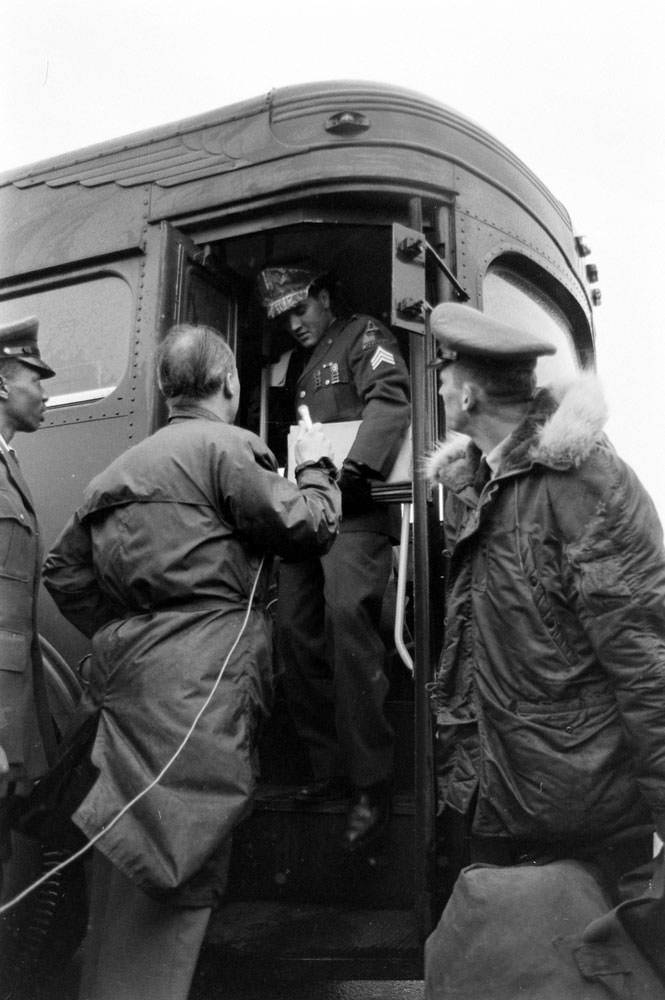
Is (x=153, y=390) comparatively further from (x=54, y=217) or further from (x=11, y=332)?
(x=54, y=217)

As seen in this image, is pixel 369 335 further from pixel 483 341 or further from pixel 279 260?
pixel 483 341

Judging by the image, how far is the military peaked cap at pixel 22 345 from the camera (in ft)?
9.43

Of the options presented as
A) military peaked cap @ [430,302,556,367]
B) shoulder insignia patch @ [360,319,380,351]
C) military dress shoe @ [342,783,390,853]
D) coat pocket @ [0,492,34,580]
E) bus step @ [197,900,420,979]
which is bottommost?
bus step @ [197,900,420,979]

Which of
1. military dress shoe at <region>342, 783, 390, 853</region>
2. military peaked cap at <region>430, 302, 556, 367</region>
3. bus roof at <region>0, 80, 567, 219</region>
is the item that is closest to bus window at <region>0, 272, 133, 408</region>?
bus roof at <region>0, 80, 567, 219</region>

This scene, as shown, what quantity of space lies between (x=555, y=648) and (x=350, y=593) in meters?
1.21

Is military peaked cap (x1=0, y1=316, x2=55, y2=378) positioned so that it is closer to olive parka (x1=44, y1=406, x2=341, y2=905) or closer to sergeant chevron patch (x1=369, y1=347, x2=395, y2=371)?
olive parka (x1=44, y1=406, x2=341, y2=905)

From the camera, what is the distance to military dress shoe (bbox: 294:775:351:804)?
279 centimetres

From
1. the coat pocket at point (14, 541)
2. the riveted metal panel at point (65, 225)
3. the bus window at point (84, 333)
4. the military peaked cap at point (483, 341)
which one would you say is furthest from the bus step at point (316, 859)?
the riveted metal panel at point (65, 225)

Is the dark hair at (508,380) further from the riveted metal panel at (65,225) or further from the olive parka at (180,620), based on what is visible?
the riveted metal panel at (65,225)

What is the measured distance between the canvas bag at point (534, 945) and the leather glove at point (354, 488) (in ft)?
4.73

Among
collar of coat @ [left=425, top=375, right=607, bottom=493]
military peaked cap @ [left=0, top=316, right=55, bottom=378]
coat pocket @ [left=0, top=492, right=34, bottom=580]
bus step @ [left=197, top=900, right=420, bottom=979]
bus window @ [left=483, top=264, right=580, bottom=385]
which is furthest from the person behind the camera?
bus window @ [left=483, top=264, right=580, bottom=385]

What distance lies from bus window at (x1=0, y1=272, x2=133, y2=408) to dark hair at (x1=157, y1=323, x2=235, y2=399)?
2.37 ft

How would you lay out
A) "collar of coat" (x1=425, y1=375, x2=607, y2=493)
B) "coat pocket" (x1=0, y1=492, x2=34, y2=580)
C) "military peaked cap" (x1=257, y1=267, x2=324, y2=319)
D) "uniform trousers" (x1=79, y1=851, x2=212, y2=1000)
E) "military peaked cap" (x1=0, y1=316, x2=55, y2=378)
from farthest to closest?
"military peaked cap" (x1=257, y1=267, x2=324, y2=319) → "military peaked cap" (x1=0, y1=316, x2=55, y2=378) → "coat pocket" (x1=0, y1=492, x2=34, y2=580) → "uniform trousers" (x1=79, y1=851, x2=212, y2=1000) → "collar of coat" (x1=425, y1=375, x2=607, y2=493)

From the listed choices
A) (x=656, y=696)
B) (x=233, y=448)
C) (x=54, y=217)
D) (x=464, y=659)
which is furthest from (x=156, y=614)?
(x=54, y=217)
